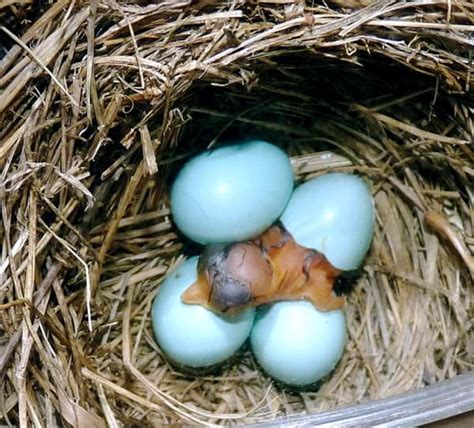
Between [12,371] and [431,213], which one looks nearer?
[12,371]

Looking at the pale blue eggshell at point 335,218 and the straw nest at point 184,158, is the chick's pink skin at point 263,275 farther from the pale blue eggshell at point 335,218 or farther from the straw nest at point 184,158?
the straw nest at point 184,158

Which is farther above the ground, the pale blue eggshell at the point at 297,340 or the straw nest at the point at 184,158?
the straw nest at the point at 184,158

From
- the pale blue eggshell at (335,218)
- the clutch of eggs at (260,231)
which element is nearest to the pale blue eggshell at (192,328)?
the clutch of eggs at (260,231)

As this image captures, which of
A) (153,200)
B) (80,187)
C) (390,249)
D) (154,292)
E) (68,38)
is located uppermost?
(68,38)

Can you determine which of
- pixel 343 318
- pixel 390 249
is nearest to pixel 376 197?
pixel 390 249

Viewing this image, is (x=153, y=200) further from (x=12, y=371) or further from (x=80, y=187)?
(x=12, y=371)

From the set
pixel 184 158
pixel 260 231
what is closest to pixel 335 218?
pixel 260 231

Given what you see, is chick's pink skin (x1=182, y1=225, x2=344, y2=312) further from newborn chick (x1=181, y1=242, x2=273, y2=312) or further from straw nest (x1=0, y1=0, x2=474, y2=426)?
straw nest (x1=0, y1=0, x2=474, y2=426)
